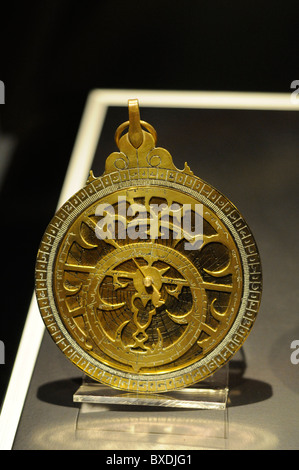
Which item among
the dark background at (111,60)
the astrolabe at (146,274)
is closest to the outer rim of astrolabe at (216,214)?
the astrolabe at (146,274)

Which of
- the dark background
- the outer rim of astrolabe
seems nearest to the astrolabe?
the outer rim of astrolabe

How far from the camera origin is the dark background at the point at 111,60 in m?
3.21

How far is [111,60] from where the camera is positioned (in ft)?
12.3

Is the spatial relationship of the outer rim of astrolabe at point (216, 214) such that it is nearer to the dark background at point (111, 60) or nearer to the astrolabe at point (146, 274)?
the astrolabe at point (146, 274)

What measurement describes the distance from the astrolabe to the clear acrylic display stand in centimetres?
7

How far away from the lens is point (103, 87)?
12.5 feet

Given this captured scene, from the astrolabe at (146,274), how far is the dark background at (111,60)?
25.4 inches

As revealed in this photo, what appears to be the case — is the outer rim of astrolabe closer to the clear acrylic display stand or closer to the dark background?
the clear acrylic display stand

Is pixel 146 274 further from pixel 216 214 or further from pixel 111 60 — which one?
pixel 111 60

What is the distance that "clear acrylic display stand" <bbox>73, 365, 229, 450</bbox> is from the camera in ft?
8.04

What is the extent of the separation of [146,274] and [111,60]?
5.16 feet

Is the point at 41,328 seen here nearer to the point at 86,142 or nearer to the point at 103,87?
the point at 86,142

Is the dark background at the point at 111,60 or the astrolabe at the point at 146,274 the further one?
the dark background at the point at 111,60

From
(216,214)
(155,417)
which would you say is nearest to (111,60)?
(216,214)
